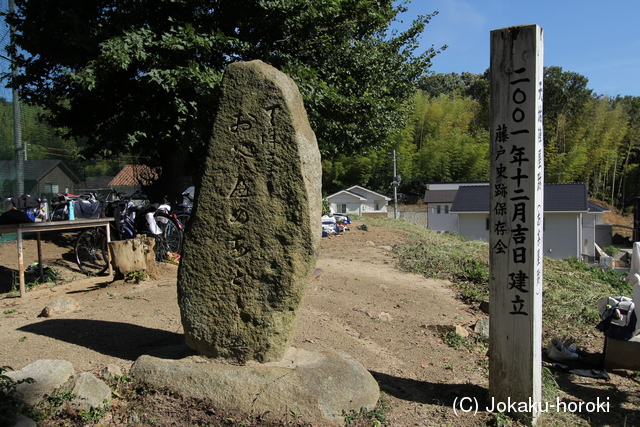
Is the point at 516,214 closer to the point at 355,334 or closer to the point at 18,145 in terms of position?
the point at 355,334

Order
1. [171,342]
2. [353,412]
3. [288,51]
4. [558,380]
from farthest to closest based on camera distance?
[288,51] < [558,380] < [171,342] < [353,412]

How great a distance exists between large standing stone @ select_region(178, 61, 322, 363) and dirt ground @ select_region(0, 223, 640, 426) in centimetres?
85

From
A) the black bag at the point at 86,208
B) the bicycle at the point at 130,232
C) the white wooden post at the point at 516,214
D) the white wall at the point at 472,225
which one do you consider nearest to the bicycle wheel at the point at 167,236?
the bicycle at the point at 130,232

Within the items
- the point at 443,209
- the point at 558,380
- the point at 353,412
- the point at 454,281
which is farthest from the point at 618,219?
the point at 353,412

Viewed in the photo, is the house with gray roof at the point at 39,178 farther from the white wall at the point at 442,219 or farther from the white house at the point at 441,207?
the white wall at the point at 442,219

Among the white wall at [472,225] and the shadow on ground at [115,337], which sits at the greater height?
the shadow on ground at [115,337]

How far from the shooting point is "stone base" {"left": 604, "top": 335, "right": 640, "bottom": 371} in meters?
4.97

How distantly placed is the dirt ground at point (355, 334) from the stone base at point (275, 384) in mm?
382

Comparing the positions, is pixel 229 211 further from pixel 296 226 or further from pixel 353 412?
pixel 353 412

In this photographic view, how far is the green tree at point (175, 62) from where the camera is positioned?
23.9 ft

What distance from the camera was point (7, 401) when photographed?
277 centimetres

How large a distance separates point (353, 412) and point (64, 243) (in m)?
8.89

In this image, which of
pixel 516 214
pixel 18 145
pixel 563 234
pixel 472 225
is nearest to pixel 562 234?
pixel 563 234

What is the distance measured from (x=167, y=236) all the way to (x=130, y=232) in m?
0.73
